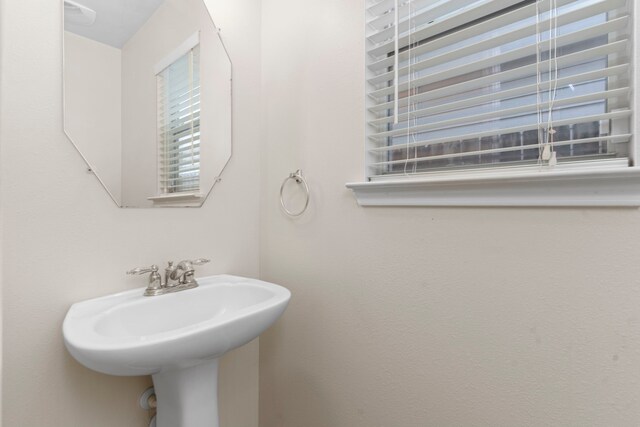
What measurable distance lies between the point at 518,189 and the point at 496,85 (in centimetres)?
32

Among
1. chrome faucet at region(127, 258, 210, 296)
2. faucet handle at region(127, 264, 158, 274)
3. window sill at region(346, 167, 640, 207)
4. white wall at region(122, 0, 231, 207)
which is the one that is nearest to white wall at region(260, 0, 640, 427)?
window sill at region(346, 167, 640, 207)

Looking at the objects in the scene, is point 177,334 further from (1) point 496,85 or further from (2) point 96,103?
(1) point 496,85

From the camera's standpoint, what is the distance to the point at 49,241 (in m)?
0.89

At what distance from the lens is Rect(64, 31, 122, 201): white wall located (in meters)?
0.94

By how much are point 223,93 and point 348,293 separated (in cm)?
94

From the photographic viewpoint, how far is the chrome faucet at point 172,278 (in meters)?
1.04

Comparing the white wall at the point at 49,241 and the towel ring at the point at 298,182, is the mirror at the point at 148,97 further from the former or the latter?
the towel ring at the point at 298,182

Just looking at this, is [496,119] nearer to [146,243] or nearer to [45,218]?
[146,243]

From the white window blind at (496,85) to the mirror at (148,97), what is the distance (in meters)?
0.64

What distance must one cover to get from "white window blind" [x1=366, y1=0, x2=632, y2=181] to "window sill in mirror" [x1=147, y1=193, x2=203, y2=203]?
672mm

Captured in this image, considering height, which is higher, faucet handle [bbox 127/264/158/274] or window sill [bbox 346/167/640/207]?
window sill [bbox 346/167/640/207]

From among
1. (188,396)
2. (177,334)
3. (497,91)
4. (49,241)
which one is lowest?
(188,396)

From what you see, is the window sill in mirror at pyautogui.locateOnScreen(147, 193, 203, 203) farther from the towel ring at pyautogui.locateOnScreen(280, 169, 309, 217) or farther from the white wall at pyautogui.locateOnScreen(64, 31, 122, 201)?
the towel ring at pyautogui.locateOnScreen(280, 169, 309, 217)

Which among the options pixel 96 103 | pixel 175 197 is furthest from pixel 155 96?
pixel 175 197
